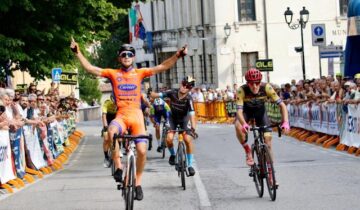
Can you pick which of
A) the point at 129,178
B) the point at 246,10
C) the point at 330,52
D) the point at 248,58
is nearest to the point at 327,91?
the point at 330,52

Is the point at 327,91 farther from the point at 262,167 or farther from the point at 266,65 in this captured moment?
the point at 266,65

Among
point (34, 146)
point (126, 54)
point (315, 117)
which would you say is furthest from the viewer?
point (315, 117)

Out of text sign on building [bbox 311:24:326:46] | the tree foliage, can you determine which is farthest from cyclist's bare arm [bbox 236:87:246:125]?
text sign on building [bbox 311:24:326:46]

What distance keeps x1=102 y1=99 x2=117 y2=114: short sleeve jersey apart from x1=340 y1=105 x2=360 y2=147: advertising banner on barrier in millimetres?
5682

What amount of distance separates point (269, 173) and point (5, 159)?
5725 mm

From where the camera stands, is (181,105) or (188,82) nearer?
(188,82)

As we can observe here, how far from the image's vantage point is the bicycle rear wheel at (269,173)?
1493 cm

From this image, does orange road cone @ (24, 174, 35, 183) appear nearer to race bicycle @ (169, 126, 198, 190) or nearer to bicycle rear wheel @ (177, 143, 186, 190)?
race bicycle @ (169, 126, 198, 190)

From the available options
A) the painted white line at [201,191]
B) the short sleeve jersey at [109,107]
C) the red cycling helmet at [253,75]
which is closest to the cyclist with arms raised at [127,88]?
the painted white line at [201,191]

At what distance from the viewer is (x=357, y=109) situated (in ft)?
80.9

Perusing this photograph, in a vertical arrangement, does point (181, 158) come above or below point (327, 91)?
below

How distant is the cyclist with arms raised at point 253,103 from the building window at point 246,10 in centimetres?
4930

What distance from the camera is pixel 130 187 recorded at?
13500mm

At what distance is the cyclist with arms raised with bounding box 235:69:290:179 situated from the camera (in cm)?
1580
